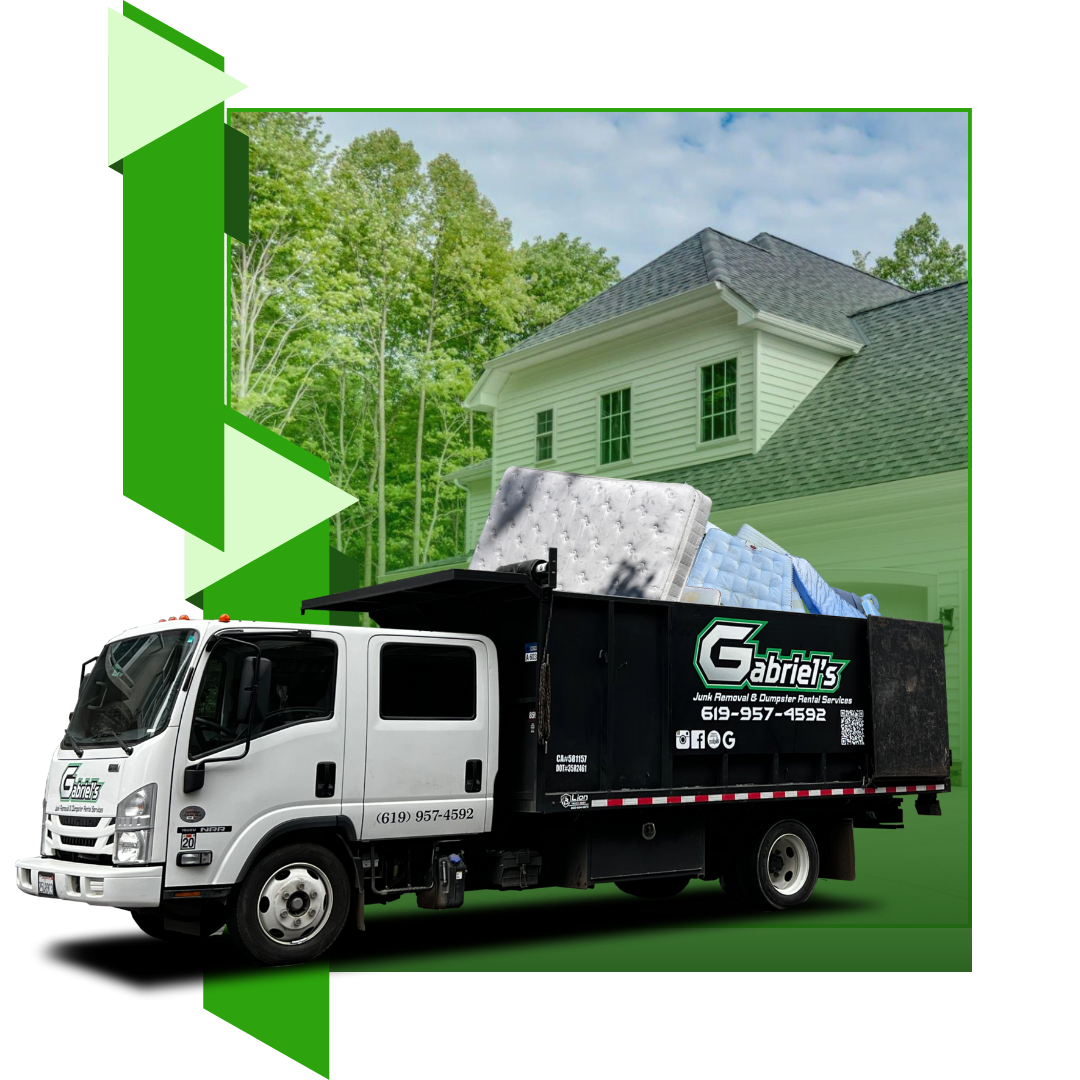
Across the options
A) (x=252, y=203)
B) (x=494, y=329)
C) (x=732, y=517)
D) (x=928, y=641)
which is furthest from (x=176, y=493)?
(x=494, y=329)

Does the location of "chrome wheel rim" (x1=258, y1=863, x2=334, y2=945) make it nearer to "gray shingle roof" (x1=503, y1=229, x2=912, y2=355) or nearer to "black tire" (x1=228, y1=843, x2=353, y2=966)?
"black tire" (x1=228, y1=843, x2=353, y2=966)

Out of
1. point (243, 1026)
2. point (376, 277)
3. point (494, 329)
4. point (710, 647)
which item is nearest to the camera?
point (243, 1026)

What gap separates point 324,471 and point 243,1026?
6.02 m

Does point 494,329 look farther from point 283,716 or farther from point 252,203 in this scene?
point 283,716

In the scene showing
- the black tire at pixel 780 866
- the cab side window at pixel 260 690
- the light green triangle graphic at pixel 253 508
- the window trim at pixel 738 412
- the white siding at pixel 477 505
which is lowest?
the black tire at pixel 780 866

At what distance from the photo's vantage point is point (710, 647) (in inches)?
429

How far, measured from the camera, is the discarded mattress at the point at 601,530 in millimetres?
11523

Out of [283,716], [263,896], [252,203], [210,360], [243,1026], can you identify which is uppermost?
[252,203]

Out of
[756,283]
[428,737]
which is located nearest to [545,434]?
[756,283]

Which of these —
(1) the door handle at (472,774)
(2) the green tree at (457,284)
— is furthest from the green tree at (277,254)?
(1) the door handle at (472,774)

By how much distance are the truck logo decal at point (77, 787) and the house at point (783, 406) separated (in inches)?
441

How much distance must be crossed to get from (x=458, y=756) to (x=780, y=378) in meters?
12.3

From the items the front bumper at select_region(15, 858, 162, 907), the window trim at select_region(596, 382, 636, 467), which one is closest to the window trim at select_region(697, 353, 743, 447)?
the window trim at select_region(596, 382, 636, 467)

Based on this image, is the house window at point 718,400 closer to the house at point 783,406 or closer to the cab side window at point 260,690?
the house at point 783,406
